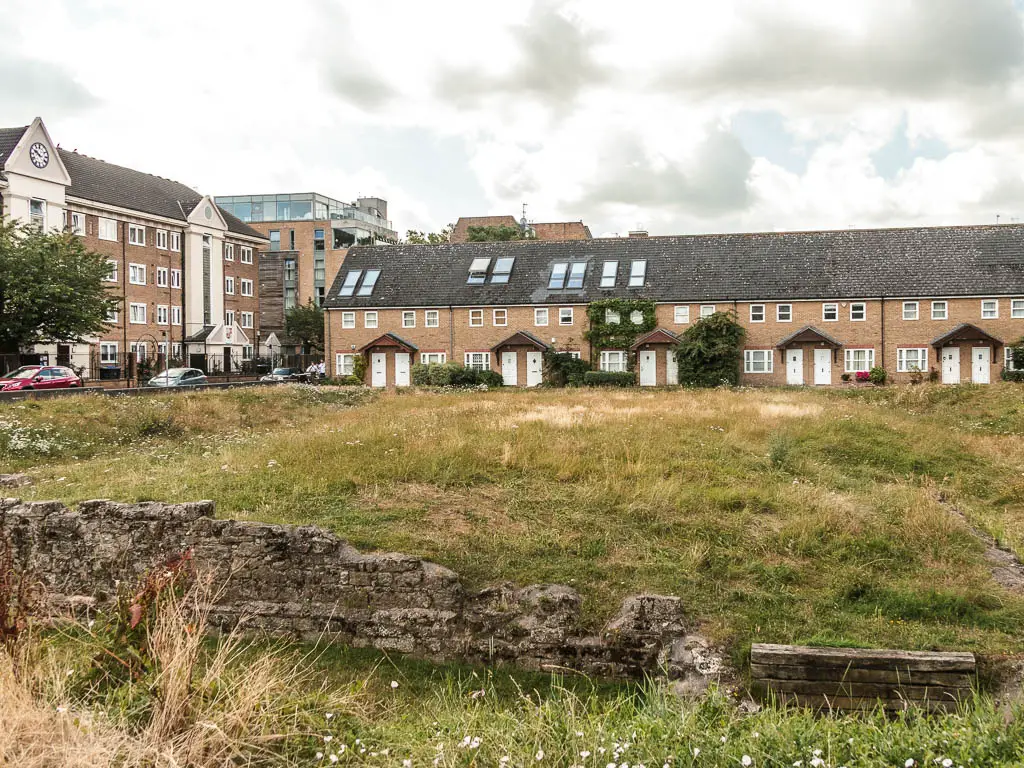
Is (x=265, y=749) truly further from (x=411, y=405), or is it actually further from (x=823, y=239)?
(x=823, y=239)

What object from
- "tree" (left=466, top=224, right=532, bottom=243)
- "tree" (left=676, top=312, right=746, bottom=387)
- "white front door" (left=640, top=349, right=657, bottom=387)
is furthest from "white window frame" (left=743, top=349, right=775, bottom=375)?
"tree" (left=466, top=224, right=532, bottom=243)

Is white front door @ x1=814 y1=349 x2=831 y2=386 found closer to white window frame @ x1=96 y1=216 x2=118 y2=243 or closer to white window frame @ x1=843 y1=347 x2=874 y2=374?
white window frame @ x1=843 y1=347 x2=874 y2=374

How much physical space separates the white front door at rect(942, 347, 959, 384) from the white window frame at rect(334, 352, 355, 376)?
35.2 meters

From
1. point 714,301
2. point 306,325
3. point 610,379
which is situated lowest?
point 610,379

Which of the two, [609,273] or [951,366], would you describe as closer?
[951,366]

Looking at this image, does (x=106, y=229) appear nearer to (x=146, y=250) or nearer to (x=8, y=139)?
(x=146, y=250)

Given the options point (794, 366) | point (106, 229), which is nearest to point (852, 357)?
point (794, 366)

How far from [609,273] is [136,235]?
1427 inches

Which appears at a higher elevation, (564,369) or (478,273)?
(478,273)

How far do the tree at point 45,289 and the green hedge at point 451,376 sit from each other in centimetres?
1785

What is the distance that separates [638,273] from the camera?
4828cm

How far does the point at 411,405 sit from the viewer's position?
28312 mm

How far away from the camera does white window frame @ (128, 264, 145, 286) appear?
58.8 m

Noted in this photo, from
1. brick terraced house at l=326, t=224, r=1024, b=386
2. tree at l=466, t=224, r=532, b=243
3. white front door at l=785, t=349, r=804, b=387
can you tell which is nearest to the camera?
brick terraced house at l=326, t=224, r=1024, b=386
